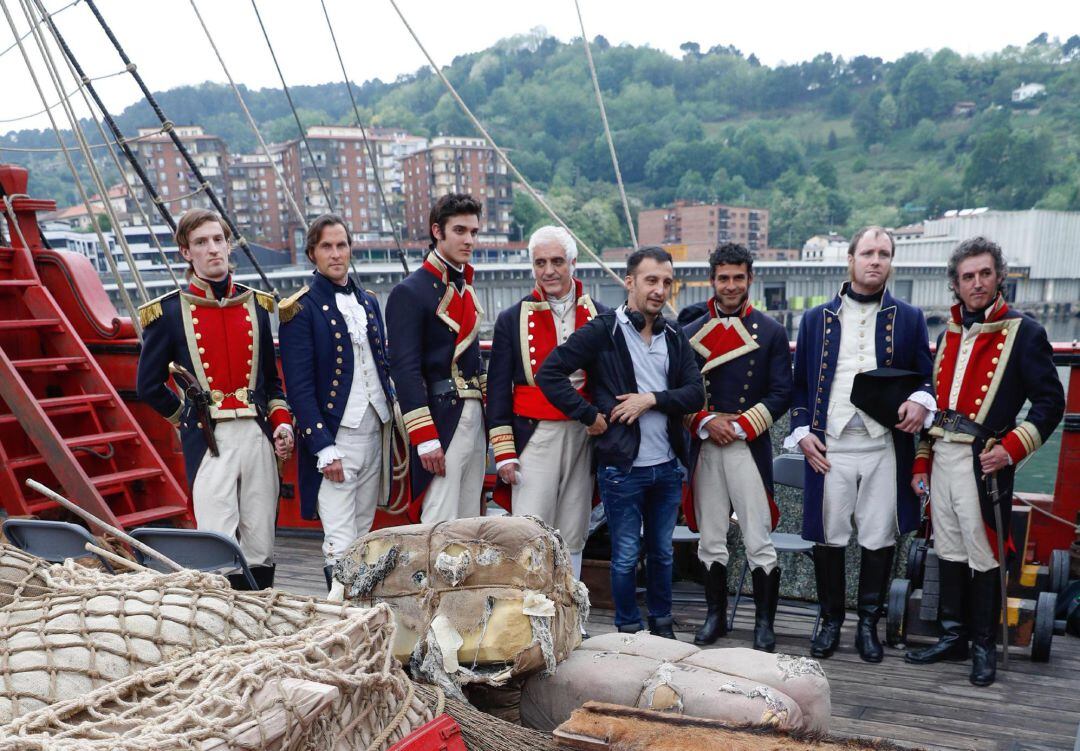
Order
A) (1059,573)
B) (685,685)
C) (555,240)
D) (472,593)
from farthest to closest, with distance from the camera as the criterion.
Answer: (1059,573) → (555,240) → (472,593) → (685,685)

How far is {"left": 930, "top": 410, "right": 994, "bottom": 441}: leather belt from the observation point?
310 centimetres

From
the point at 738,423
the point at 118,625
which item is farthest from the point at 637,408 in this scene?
the point at 118,625

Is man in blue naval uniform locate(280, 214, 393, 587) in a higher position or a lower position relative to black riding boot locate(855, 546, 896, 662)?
higher

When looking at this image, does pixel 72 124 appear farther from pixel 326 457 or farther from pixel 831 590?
Result: pixel 831 590

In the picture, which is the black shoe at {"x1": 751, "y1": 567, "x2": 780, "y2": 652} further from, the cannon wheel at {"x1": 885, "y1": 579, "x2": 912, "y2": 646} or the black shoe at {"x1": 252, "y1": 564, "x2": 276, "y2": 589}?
the black shoe at {"x1": 252, "y1": 564, "x2": 276, "y2": 589}

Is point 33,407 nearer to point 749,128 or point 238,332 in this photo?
point 238,332

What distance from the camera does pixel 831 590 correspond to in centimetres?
337

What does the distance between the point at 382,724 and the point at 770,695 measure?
89 cm

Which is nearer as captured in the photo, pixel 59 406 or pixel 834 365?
pixel 834 365

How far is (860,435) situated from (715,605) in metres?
0.83

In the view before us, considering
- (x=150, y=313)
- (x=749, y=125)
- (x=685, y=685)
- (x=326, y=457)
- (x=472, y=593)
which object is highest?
(x=749, y=125)

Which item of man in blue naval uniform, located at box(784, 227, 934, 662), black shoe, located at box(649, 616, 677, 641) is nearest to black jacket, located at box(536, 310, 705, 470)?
man in blue naval uniform, located at box(784, 227, 934, 662)

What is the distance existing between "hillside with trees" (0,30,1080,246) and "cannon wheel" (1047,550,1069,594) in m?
47.5

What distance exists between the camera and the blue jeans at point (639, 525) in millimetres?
3176
